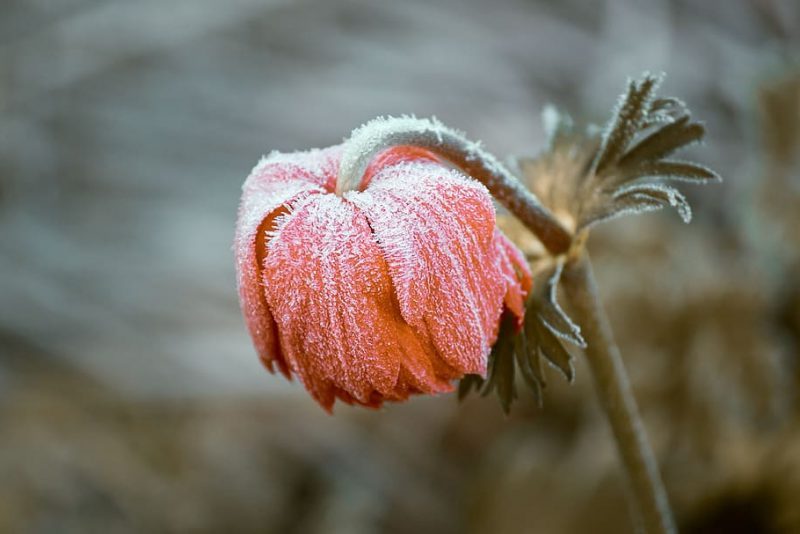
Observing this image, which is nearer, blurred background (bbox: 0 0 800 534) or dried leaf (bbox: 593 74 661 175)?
dried leaf (bbox: 593 74 661 175)

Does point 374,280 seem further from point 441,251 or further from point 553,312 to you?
point 553,312

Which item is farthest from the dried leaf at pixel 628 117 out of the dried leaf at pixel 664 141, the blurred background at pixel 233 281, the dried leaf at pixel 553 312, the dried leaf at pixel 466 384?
the blurred background at pixel 233 281

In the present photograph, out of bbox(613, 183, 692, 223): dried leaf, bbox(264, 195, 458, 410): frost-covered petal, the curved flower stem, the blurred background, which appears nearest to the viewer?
bbox(264, 195, 458, 410): frost-covered petal

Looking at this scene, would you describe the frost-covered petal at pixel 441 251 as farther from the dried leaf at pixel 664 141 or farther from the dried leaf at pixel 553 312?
the dried leaf at pixel 664 141

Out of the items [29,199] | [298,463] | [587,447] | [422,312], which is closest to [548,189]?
[422,312]

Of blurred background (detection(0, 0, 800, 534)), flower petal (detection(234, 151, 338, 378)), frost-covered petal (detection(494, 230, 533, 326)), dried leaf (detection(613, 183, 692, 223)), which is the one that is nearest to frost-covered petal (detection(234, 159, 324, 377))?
flower petal (detection(234, 151, 338, 378))

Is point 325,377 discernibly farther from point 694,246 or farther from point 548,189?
point 694,246

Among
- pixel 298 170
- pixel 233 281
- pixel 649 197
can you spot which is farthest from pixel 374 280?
pixel 233 281

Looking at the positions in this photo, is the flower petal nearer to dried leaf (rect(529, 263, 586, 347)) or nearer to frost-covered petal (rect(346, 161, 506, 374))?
Result: frost-covered petal (rect(346, 161, 506, 374))
